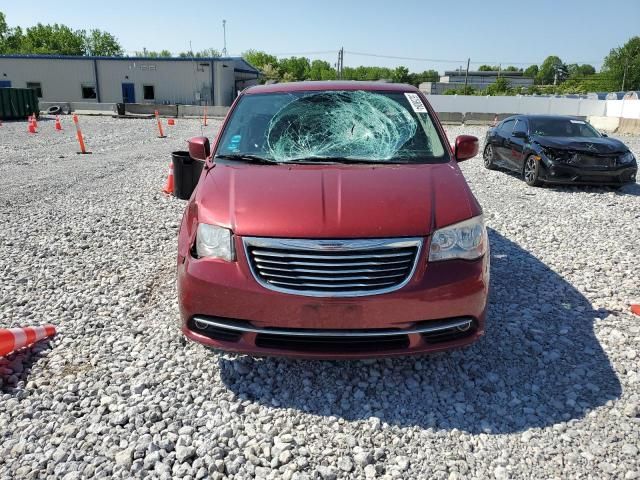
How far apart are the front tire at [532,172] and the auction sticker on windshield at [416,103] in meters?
6.24

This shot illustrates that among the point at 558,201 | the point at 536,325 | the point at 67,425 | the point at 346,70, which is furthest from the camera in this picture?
the point at 346,70

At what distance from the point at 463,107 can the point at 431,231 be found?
4316cm

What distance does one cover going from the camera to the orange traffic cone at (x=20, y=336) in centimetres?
320

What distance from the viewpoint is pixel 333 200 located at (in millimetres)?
2922

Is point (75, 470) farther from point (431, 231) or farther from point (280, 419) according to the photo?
point (431, 231)

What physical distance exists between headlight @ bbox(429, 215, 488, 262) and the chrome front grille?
196 mm

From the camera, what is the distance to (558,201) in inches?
338

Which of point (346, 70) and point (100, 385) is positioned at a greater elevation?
point (346, 70)

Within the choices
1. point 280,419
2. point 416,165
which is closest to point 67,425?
point 280,419

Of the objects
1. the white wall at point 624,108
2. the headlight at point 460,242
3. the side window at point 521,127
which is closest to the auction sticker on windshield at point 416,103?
the headlight at point 460,242

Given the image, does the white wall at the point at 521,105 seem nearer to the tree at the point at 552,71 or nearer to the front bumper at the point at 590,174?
the front bumper at the point at 590,174

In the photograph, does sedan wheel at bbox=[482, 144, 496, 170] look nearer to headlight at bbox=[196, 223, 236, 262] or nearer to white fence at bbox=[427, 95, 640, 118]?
headlight at bbox=[196, 223, 236, 262]

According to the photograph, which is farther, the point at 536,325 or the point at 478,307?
the point at 536,325

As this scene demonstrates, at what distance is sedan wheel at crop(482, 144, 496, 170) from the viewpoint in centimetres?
1191
